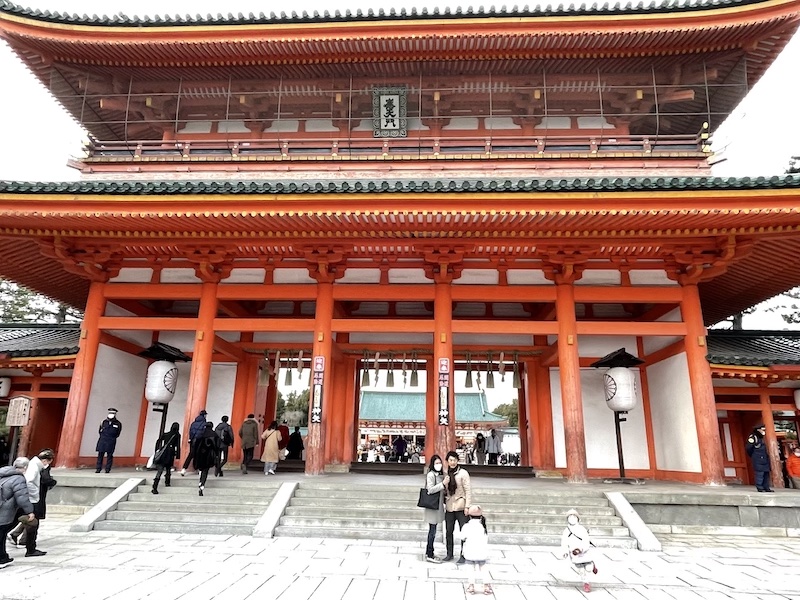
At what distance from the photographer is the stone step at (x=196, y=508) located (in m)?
8.87

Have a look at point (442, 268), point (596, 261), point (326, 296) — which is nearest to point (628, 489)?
point (596, 261)

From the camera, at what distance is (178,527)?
834cm

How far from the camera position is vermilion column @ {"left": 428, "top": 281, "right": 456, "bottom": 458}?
34.8ft

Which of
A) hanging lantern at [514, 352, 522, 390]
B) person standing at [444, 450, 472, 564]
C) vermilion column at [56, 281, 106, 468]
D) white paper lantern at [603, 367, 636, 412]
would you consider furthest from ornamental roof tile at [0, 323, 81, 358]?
white paper lantern at [603, 367, 636, 412]

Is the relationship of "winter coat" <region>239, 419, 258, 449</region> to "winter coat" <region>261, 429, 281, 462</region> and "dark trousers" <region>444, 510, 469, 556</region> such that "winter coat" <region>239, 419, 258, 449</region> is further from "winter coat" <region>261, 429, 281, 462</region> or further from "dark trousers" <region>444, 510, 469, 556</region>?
"dark trousers" <region>444, 510, 469, 556</region>

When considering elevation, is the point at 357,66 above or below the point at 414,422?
above

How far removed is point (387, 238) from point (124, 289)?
6.81 m

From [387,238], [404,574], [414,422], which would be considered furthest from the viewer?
[414,422]

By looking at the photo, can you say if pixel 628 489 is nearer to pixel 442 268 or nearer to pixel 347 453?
pixel 442 268

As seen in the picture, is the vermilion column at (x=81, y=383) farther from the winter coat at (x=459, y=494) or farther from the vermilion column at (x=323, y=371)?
the winter coat at (x=459, y=494)

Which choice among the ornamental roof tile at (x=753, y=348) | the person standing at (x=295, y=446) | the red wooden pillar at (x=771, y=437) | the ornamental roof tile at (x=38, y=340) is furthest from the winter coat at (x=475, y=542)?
the person standing at (x=295, y=446)

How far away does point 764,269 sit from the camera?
1202 cm

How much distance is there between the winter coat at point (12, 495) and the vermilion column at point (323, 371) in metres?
5.23

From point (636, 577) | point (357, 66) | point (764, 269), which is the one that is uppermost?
point (357, 66)
